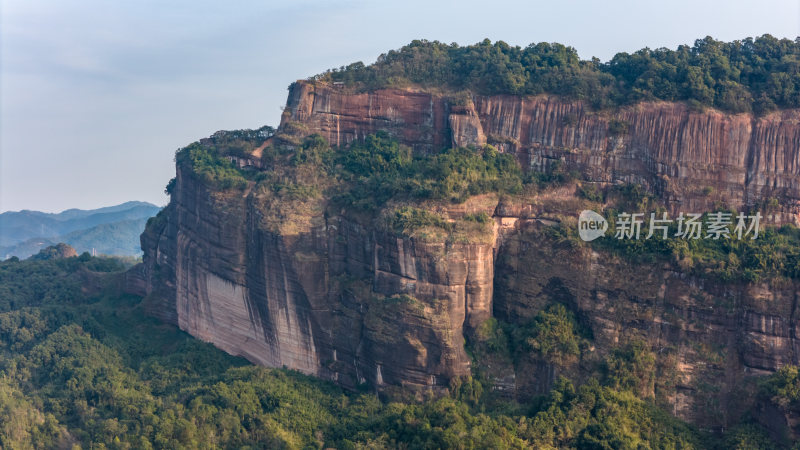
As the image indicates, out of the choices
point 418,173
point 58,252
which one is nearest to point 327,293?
point 418,173

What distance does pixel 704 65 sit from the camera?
28609mm

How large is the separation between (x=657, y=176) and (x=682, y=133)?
1.70m

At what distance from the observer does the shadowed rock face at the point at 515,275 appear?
24469 millimetres

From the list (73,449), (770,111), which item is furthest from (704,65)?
(73,449)

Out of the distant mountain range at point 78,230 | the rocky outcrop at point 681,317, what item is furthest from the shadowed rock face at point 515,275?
the distant mountain range at point 78,230

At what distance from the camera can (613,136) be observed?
1130 inches

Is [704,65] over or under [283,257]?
over

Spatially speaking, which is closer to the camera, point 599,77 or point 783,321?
point 783,321

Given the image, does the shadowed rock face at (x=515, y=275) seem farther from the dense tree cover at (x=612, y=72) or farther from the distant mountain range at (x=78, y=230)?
the distant mountain range at (x=78, y=230)

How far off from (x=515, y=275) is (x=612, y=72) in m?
9.86

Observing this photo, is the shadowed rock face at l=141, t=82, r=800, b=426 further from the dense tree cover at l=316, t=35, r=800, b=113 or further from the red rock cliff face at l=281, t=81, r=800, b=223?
the dense tree cover at l=316, t=35, r=800, b=113

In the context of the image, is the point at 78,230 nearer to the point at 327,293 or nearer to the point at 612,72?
the point at 327,293

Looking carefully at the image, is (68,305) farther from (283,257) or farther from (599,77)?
(599,77)

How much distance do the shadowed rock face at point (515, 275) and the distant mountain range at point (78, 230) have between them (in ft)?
263
